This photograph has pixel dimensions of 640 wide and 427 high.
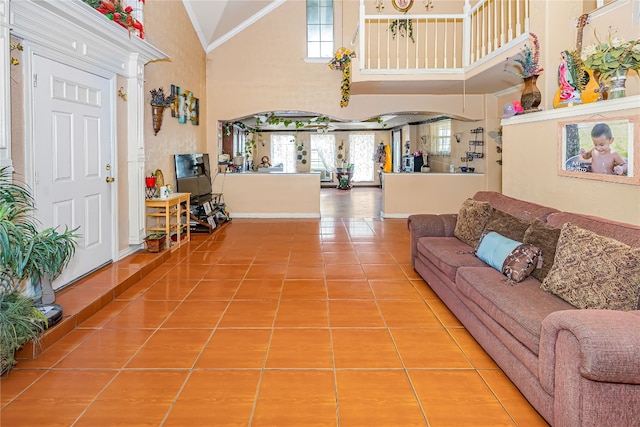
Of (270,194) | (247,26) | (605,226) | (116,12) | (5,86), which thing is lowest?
(605,226)

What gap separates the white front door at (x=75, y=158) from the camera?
3.77 metres

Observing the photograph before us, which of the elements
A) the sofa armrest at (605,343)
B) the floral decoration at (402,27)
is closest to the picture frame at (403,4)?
the floral decoration at (402,27)

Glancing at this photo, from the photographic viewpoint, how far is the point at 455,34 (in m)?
8.16

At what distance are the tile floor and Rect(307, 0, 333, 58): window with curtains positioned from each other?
19.4 feet

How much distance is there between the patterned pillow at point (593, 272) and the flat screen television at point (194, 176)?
5.55 meters

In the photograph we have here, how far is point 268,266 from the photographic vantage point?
541 cm

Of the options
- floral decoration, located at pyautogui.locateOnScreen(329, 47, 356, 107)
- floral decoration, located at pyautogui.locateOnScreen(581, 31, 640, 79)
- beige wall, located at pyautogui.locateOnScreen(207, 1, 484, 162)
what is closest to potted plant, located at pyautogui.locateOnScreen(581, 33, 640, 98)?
floral decoration, located at pyautogui.locateOnScreen(581, 31, 640, 79)

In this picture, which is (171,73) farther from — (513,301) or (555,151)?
(513,301)

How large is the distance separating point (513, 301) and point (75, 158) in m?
3.75

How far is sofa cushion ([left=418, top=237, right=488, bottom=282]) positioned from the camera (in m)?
3.62

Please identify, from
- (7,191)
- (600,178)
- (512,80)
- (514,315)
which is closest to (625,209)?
(600,178)

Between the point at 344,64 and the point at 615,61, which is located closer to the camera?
the point at 615,61

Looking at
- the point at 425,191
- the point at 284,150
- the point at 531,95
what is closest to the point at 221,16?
the point at 425,191

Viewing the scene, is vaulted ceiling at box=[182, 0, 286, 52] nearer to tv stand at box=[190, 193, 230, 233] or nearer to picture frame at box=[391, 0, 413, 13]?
picture frame at box=[391, 0, 413, 13]
